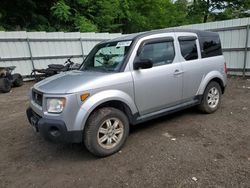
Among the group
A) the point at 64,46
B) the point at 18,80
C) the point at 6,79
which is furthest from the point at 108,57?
the point at 64,46

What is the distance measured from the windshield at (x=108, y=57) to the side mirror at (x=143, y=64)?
247 mm

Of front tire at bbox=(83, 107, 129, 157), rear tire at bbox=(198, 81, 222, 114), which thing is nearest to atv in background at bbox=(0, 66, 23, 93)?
front tire at bbox=(83, 107, 129, 157)

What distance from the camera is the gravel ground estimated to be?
111 inches

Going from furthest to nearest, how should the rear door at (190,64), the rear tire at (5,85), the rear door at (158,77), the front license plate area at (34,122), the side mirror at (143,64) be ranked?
the rear tire at (5,85) → the rear door at (190,64) → the rear door at (158,77) → the side mirror at (143,64) → the front license plate area at (34,122)

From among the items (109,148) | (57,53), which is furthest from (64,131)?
(57,53)

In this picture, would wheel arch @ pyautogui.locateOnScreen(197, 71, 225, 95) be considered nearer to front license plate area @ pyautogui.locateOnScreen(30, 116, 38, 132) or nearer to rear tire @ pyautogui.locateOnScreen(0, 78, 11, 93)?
front license plate area @ pyautogui.locateOnScreen(30, 116, 38, 132)

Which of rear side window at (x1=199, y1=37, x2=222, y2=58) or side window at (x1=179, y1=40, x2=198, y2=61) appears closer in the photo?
side window at (x1=179, y1=40, x2=198, y2=61)

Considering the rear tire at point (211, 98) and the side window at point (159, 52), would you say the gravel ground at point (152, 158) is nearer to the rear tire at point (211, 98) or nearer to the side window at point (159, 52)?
the rear tire at point (211, 98)

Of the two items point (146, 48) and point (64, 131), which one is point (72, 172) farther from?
point (146, 48)

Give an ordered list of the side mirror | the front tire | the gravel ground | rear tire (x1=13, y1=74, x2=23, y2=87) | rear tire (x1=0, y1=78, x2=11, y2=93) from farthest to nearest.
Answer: rear tire (x1=13, y1=74, x2=23, y2=87), rear tire (x1=0, y1=78, x2=11, y2=93), the side mirror, the front tire, the gravel ground

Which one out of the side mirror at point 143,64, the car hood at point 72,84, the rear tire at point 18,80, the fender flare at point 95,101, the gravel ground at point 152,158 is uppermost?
the side mirror at point 143,64

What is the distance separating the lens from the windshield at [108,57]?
3.74 meters

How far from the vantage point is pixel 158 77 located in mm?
3893

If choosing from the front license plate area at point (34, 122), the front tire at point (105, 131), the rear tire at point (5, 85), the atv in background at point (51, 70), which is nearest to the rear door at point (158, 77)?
the front tire at point (105, 131)
